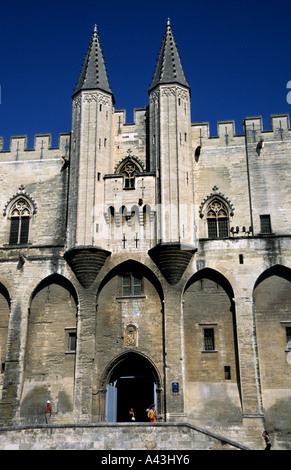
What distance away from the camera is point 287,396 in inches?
912

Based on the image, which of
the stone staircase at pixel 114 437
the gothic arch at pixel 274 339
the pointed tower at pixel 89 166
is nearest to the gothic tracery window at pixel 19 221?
the pointed tower at pixel 89 166

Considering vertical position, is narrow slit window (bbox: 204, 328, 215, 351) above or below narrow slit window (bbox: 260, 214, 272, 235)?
below

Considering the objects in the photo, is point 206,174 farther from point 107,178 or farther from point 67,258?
point 67,258

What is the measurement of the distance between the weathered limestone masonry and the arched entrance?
0.07 meters

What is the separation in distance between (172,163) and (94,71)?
22.4 ft

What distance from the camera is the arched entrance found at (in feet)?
79.5

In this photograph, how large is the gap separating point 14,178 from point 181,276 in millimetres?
10417

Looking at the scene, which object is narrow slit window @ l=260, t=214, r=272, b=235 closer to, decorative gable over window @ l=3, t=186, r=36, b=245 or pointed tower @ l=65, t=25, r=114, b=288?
pointed tower @ l=65, t=25, r=114, b=288

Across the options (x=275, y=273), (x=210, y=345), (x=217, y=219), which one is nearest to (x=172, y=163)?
(x=217, y=219)

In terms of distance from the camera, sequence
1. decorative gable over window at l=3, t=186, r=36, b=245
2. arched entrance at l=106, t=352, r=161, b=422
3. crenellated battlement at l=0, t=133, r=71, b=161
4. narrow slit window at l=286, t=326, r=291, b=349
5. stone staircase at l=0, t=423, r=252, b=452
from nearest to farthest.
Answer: stone staircase at l=0, t=423, r=252, b=452, narrow slit window at l=286, t=326, r=291, b=349, arched entrance at l=106, t=352, r=161, b=422, decorative gable over window at l=3, t=186, r=36, b=245, crenellated battlement at l=0, t=133, r=71, b=161

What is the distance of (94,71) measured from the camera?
1137 inches

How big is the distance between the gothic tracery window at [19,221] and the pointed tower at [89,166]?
116 inches

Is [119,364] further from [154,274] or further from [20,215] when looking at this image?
[20,215]

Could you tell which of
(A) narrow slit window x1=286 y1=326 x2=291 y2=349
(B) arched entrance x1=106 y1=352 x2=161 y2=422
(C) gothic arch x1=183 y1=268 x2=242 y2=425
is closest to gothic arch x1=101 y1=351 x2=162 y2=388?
(B) arched entrance x1=106 y1=352 x2=161 y2=422
